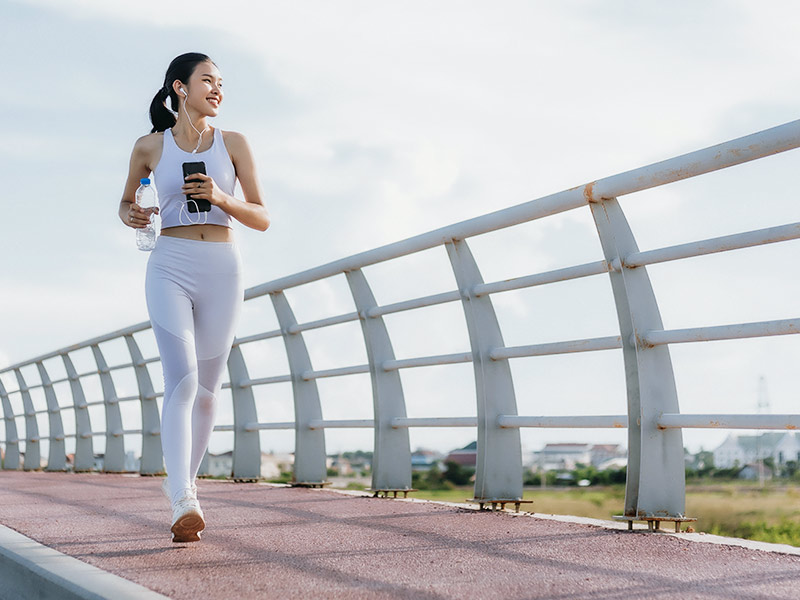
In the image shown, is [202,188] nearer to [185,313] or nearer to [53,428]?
[185,313]

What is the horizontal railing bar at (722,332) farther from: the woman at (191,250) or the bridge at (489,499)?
the woman at (191,250)

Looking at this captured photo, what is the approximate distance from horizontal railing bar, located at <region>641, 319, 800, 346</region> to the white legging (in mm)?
1535

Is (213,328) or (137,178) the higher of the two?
(137,178)

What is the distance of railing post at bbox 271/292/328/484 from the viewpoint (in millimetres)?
6887

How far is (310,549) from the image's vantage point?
10.8 feet

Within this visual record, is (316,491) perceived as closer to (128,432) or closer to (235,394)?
(235,394)

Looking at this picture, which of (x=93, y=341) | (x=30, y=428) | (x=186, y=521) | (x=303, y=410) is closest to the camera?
(x=186, y=521)

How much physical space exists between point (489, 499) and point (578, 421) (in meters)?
0.79

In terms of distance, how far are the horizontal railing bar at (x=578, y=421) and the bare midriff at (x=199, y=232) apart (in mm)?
1553

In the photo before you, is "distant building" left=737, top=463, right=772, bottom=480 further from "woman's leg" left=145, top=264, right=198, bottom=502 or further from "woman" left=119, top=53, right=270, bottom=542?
"woman's leg" left=145, top=264, right=198, bottom=502

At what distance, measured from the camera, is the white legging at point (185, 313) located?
3.58 metres

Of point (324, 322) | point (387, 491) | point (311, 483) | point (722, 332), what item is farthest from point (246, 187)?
point (311, 483)

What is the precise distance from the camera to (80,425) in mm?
12367

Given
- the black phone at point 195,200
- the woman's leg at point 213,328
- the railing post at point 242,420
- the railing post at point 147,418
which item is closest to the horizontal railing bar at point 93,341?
the railing post at point 147,418
